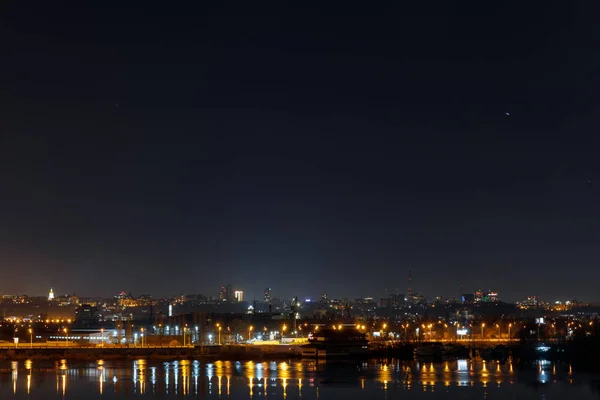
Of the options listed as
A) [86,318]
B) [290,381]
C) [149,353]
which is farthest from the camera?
[86,318]

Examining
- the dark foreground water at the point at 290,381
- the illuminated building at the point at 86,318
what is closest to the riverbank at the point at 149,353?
the dark foreground water at the point at 290,381

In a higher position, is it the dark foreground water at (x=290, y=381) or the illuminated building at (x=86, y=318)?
the illuminated building at (x=86, y=318)

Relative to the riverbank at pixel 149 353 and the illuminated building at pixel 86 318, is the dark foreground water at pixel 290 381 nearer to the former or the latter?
the riverbank at pixel 149 353

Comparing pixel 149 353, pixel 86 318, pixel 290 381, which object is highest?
pixel 86 318

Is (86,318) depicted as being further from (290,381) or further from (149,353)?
(290,381)

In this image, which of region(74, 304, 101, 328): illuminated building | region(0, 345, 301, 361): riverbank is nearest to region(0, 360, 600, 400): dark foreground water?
region(0, 345, 301, 361): riverbank

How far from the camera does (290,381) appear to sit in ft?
143

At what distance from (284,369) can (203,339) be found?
3404 centimetres

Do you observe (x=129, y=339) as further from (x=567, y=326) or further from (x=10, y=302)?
(x=10, y=302)

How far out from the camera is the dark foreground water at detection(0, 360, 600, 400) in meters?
37.7

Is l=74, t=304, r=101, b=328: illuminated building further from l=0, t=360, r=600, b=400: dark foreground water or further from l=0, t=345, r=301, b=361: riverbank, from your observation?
l=0, t=360, r=600, b=400: dark foreground water

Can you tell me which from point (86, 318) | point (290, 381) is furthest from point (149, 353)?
point (86, 318)

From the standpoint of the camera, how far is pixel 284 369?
52156mm

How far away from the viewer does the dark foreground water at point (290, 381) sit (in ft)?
124
